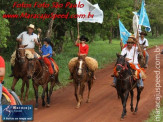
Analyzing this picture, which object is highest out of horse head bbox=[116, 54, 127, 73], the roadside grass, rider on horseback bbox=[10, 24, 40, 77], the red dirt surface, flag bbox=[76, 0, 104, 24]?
flag bbox=[76, 0, 104, 24]

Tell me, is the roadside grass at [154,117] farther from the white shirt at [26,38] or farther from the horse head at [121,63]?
the white shirt at [26,38]

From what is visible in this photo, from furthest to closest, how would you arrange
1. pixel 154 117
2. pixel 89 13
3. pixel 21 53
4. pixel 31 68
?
pixel 89 13 → pixel 21 53 → pixel 31 68 → pixel 154 117

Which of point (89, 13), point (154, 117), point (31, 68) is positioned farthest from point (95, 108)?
point (89, 13)

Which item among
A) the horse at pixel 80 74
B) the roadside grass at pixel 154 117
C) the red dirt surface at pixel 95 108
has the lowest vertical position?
the red dirt surface at pixel 95 108

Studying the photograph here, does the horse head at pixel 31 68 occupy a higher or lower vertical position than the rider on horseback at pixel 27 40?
lower

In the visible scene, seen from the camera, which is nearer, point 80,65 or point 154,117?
point 154,117

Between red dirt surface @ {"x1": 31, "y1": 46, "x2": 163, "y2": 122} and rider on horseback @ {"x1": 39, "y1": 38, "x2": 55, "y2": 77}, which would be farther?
rider on horseback @ {"x1": 39, "y1": 38, "x2": 55, "y2": 77}

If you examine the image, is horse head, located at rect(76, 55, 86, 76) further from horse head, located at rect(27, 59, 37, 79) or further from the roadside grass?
the roadside grass

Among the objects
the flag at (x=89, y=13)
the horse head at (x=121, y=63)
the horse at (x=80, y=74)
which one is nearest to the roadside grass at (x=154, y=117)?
the horse head at (x=121, y=63)

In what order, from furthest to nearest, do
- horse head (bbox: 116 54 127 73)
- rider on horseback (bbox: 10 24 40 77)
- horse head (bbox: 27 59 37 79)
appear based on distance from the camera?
rider on horseback (bbox: 10 24 40 77)
horse head (bbox: 27 59 37 79)
horse head (bbox: 116 54 127 73)

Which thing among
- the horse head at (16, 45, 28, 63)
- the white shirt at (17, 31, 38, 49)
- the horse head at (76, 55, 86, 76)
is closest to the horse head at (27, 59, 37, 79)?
the horse head at (16, 45, 28, 63)

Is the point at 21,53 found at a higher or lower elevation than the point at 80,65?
higher

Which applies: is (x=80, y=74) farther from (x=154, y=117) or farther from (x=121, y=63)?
(x=154, y=117)

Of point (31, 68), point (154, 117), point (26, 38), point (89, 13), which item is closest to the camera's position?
point (154, 117)
